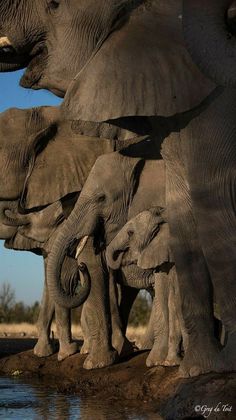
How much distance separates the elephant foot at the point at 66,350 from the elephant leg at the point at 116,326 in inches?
25.4

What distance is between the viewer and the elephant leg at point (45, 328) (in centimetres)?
1230

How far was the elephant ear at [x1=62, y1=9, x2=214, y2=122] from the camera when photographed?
22.3 ft

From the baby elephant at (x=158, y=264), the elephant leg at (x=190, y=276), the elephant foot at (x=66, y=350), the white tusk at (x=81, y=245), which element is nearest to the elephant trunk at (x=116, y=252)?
the baby elephant at (x=158, y=264)

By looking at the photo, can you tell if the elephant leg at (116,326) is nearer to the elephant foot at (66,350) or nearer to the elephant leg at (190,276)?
the elephant foot at (66,350)

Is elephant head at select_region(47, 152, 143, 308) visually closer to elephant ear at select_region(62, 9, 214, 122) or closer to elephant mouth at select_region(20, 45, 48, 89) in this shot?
elephant mouth at select_region(20, 45, 48, 89)

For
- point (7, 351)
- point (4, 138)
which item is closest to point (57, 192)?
point (4, 138)

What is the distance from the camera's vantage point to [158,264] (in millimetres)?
9109

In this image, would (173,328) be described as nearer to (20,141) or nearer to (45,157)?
→ (45,157)

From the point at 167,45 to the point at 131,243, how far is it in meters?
2.97

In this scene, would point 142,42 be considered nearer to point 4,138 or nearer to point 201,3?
point 201,3

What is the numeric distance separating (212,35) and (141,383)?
2.90 meters

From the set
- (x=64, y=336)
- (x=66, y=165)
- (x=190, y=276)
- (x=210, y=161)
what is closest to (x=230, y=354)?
(x=190, y=276)

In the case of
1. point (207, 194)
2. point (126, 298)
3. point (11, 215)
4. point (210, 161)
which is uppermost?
point (210, 161)

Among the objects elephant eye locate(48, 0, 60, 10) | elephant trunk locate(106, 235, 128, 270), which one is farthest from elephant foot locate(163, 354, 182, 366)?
elephant eye locate(48, 0, 60, 10)
